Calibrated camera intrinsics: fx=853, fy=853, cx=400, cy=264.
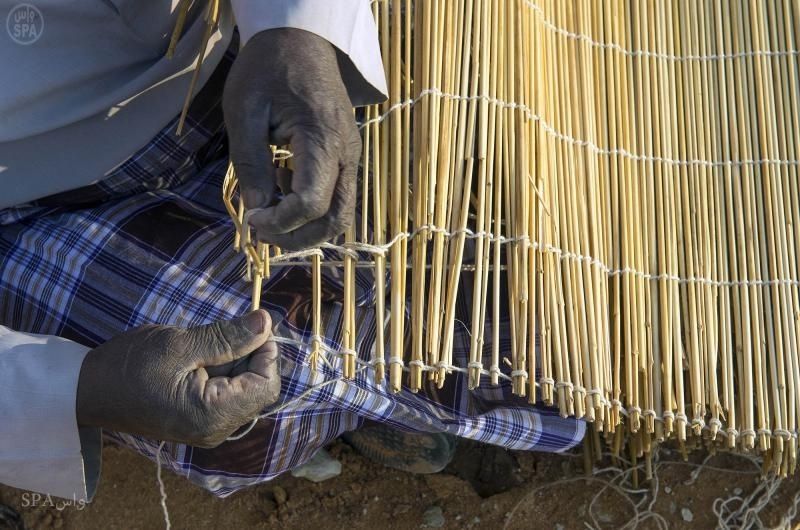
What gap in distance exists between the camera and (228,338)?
1.07 meters

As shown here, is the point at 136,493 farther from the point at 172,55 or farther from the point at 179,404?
the point at 172,55

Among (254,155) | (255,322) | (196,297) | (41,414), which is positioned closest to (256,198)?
(254,155)

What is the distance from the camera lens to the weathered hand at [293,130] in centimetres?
102

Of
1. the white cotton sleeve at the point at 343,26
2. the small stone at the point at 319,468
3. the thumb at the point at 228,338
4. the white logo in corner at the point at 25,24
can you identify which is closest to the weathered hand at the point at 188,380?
the thumb at the point at 228,338

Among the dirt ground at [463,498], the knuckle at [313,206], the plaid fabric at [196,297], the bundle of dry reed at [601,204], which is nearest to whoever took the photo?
the knuckle at [313,206]

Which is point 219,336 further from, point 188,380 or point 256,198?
point 256,198

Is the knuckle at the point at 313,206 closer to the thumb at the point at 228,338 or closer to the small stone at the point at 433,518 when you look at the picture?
the thumb at the point at 228,338

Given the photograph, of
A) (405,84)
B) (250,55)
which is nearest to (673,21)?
(405,84)

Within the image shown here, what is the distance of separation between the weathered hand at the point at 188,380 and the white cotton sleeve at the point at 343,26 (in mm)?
330

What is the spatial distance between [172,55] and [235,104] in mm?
247

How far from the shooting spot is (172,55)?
1227 mm

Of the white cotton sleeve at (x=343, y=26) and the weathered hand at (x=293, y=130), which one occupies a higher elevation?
the white cotton sleeve at (x=343, y=26)

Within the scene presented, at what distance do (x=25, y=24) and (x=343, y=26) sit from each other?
467 mm

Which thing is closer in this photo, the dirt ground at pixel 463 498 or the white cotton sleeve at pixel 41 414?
the white cotton sleeve at pixel 41 414
